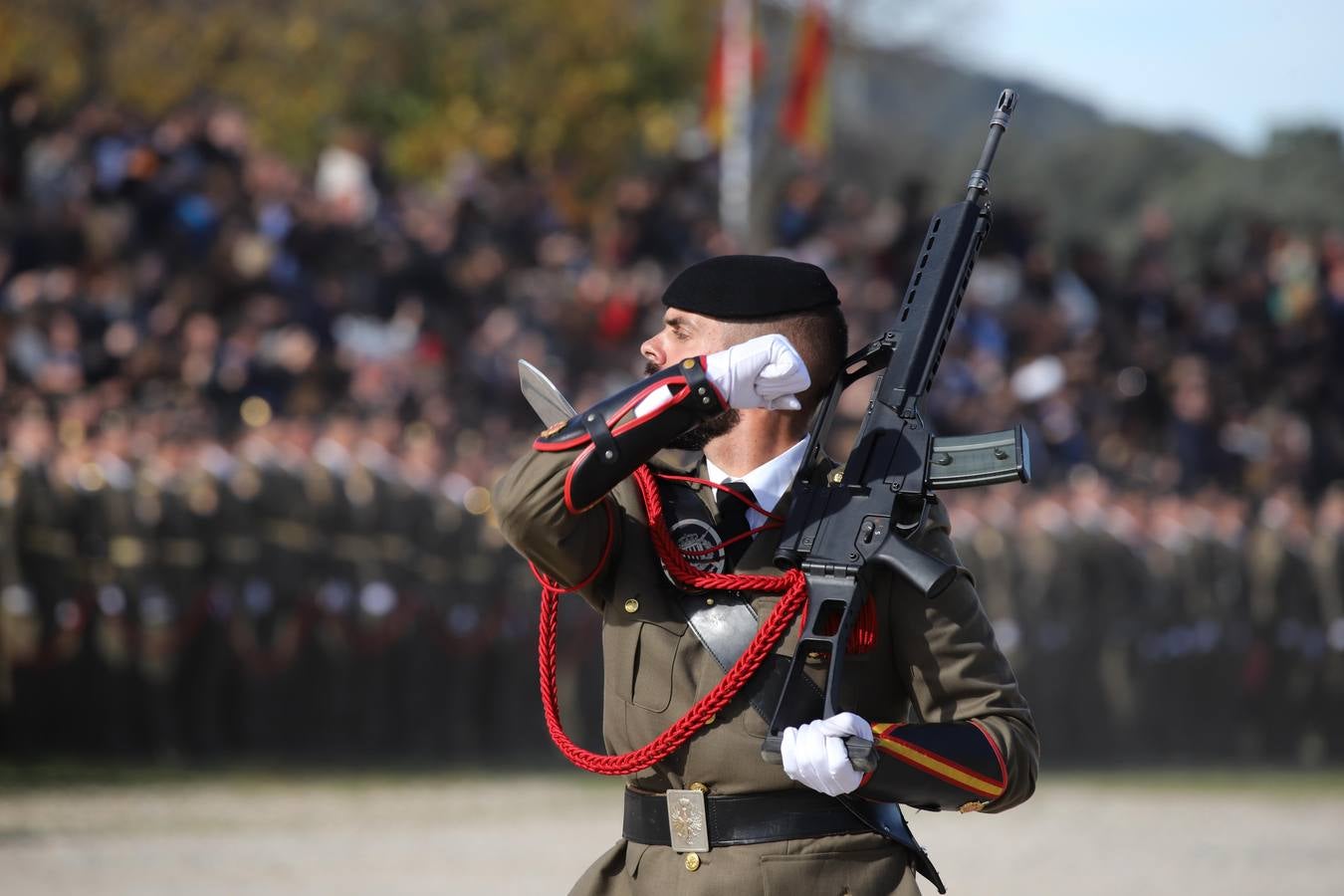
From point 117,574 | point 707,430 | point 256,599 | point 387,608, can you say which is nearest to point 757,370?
point 707,430

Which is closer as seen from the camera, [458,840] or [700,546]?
[700,546]

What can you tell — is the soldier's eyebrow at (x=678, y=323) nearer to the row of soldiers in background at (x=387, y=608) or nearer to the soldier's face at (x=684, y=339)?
the soldier's face at (x=684, y=339)

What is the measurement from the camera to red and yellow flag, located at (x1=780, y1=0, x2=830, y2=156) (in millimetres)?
19917

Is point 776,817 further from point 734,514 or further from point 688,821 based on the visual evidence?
point 734,514

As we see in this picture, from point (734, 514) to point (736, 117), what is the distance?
16.8 m

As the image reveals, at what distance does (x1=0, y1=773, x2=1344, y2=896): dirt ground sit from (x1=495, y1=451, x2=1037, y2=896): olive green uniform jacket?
16.6 feet

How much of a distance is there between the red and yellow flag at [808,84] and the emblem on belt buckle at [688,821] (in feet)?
56.4

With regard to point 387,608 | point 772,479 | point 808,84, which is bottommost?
point 772,479

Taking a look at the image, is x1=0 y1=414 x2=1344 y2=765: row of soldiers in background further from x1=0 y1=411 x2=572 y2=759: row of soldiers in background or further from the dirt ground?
the dirt ground

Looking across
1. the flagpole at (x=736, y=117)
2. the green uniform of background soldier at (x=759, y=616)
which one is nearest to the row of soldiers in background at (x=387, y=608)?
the flagpole at (x=736, y=117)

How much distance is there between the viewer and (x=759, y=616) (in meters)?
3.21

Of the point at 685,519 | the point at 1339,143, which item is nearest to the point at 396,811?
the point at 685,519

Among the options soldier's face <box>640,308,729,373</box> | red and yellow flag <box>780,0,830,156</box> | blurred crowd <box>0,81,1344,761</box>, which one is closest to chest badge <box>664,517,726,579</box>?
soldier's face <box>640,308,729,373</box>

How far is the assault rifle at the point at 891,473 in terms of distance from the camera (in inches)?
121
